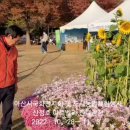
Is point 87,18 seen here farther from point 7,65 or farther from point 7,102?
point 7,65

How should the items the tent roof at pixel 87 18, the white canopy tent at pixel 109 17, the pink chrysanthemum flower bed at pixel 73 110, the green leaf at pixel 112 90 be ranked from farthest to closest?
the tent roof at pixel 87 18 < the white canopy tent at pixel 109 17 < the green leaf at pixel 112 90 < the pink chrysanthemum flower bed at pixel 73 110

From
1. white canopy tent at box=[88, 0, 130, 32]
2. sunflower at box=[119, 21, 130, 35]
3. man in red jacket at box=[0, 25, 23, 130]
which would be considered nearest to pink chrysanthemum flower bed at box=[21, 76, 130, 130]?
man in red jacket at box=[0, 25, 23, 130]

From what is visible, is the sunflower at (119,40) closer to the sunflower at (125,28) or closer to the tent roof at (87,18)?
the sunflower at (125,28)

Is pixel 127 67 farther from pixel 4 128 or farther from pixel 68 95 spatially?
pixel 4 128

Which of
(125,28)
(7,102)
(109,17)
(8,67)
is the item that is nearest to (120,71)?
(125,28)

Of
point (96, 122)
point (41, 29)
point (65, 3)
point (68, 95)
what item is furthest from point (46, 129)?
point (41, 29)

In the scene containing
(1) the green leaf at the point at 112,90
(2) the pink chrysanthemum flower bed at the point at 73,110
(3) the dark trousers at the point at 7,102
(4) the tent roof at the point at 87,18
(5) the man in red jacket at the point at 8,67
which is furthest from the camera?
(4) the tent roof at the point at 87,18

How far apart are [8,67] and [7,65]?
4cm

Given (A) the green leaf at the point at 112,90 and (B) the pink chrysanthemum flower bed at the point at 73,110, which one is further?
(A) the green leaf at the point at 112,90

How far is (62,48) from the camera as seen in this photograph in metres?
42.0

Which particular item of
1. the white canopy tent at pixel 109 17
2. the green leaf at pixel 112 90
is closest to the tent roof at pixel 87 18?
the white canopy tent at pixel 109 17

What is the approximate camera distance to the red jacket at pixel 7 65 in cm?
745

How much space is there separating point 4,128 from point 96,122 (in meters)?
A: 2.20

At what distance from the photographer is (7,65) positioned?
7.52 meters
